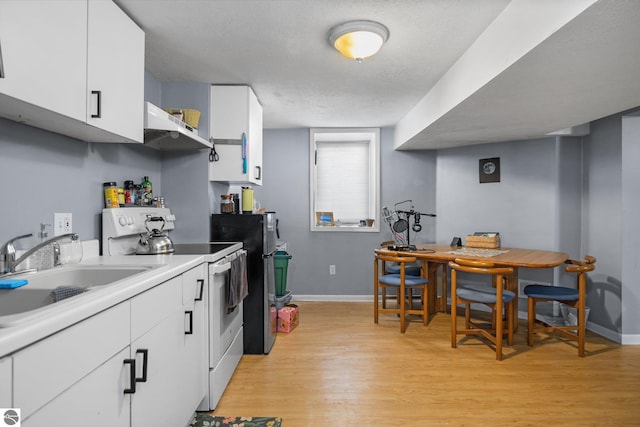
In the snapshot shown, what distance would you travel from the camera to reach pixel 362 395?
7.66ft

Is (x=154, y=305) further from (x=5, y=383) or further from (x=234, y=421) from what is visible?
(x=234, y=421)

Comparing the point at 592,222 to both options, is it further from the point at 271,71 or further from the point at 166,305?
the point at 166,305

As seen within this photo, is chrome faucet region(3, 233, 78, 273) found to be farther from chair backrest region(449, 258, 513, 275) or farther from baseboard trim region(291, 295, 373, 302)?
baseboard trim region(291, 295, 373, 302)

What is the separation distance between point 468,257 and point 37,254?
313 cm

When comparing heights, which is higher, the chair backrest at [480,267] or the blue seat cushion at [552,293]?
the chair backrest at [480,267]

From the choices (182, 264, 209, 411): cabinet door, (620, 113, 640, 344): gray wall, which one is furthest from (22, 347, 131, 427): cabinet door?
(620, 113, 640, 344): gray wall

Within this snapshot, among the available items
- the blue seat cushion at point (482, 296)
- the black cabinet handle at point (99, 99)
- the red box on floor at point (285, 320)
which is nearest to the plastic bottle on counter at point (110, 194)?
the black cabinet handle at point (99, 99)

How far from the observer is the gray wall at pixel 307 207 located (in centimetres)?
476

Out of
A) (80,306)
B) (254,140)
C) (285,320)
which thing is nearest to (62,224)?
(80,306)

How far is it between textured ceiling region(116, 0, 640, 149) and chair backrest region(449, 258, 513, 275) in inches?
47.6

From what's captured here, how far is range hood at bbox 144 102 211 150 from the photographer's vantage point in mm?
2125

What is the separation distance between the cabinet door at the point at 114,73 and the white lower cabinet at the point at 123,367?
0.83 metres

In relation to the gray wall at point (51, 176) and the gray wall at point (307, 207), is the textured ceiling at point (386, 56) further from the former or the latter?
the gray wall at point (307, 207)

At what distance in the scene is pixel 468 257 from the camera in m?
3.30
